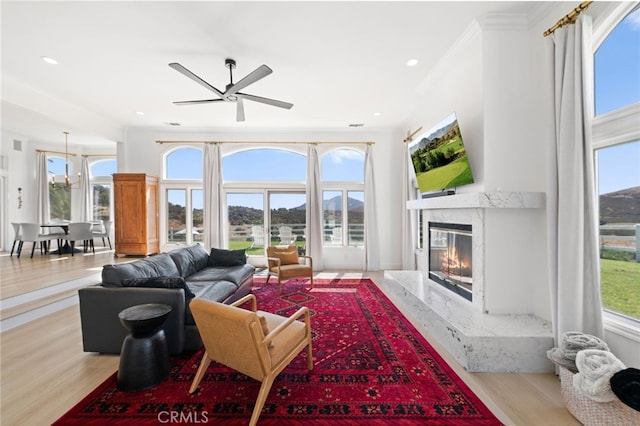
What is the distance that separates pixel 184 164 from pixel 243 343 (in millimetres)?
5777

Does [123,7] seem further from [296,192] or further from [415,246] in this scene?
[415,246]

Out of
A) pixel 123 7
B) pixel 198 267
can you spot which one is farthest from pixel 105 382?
pixel 123 7

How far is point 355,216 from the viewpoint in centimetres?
621

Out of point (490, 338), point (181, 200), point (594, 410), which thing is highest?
point (181, 200)

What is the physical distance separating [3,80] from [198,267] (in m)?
3.77

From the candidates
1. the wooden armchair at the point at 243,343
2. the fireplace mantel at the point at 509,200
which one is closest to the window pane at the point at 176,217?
the wooden armchair at the point at 243,343

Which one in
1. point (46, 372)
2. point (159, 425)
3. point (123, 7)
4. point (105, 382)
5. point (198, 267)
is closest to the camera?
point (159, 425)

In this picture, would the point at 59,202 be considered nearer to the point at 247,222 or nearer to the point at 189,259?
the point at 247,222

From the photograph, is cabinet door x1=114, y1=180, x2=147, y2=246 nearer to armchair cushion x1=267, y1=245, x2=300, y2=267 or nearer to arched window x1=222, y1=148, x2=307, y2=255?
arched window x1=222, y1=148, x2=307, y2=255

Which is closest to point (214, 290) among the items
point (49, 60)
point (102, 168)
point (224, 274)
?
Answer: point (224, 274)

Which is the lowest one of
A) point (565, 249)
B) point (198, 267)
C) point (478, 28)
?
point (198, 267)

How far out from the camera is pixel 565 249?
2061 mm

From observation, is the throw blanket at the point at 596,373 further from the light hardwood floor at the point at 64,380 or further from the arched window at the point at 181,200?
the arched window at the point at 181,200

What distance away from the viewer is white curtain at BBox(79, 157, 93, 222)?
7.78 m
